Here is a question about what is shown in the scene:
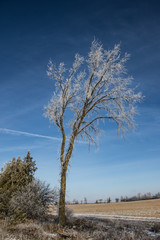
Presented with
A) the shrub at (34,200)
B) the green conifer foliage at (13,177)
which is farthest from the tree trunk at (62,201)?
the green conifer foliage at (13,177)

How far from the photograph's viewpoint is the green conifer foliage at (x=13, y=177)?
1417 cm

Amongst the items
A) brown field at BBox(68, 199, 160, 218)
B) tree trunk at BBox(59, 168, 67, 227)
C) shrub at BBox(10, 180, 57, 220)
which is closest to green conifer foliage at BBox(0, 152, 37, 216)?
shrub at BBox(10, 180, 57, 220)

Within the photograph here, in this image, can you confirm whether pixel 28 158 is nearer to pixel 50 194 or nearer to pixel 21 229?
pixel 50 194

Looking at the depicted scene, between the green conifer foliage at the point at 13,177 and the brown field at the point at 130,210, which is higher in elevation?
the green conifer foliage at the point at 13,177

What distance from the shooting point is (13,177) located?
1537 centimetres

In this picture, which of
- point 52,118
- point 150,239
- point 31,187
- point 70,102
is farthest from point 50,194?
point 150,239

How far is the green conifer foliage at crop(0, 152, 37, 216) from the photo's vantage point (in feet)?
46.5

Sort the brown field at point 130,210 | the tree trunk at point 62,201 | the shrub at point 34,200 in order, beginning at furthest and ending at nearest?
the brown field at point 130,210, the shrub at point 34,200, the tree trunk at point 62,201

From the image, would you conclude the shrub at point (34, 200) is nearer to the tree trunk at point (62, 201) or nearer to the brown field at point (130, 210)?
the tree trunk at point (62, 201)

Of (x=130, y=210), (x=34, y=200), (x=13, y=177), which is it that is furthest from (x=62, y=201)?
(x=130, y=210)

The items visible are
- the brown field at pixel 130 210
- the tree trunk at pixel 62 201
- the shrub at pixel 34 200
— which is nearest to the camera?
the tree trunk at pixel 62 201

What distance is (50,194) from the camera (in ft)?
47.0

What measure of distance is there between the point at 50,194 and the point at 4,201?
323 centimetres

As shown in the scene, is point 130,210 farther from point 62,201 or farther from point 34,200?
point 62,201
